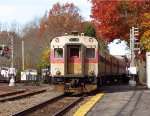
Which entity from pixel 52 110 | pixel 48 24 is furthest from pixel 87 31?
pixel 52 110

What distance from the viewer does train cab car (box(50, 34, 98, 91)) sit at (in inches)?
1027

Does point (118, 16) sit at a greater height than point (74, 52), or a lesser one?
greater

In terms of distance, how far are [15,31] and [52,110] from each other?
87.9m

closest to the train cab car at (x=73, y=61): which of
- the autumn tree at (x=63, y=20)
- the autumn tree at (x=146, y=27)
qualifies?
the autumn tree at (x=146, y=27)

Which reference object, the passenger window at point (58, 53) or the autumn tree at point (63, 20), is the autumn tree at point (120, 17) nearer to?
the passenger window at point (58, 53)

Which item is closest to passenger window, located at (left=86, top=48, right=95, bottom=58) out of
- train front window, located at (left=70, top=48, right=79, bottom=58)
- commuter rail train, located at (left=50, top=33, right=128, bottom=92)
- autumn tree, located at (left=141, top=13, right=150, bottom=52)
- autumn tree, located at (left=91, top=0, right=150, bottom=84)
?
commuter rail train, located at (left=50, top=33, right=128, bottom=92)

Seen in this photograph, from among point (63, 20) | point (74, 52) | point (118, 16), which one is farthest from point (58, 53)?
point (63, 20)

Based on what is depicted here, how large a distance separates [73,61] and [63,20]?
50.1 metres

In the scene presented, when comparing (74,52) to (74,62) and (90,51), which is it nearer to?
(74,62)

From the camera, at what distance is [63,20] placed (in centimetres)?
7600

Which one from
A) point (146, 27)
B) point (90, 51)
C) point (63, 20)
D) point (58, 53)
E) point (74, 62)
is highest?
point (63, 20)

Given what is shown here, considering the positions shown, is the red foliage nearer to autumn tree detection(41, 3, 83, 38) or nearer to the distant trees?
the distant trees

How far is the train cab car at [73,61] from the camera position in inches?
1027

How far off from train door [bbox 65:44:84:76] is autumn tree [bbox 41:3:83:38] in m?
48.8
